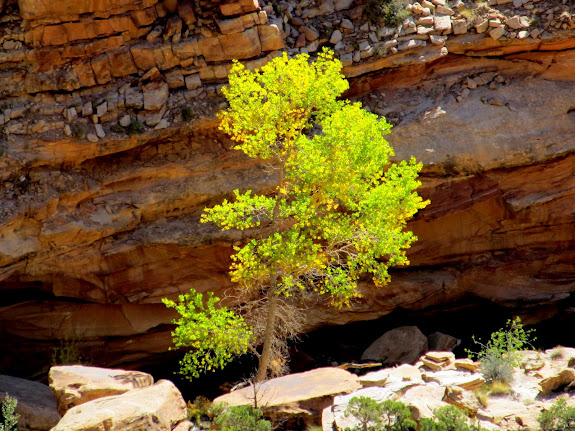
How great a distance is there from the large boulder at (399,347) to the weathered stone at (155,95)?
25.3 feet

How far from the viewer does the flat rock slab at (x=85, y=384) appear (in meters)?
11.7

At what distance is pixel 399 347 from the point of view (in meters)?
16.2

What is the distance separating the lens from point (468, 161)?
51.2 ft

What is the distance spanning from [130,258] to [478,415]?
846 cm

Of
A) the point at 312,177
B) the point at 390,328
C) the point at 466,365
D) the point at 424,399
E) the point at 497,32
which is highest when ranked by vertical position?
the point at 497,32

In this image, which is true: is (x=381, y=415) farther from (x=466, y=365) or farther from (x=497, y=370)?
(x=497, y=370)

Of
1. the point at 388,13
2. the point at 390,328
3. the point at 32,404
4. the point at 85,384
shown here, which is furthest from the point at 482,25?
the point at 32,404

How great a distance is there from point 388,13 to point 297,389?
29.9 feet

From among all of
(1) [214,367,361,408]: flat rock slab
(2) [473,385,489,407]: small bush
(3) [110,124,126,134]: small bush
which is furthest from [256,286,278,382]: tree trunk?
(3) [110,124,126,134]: small bush

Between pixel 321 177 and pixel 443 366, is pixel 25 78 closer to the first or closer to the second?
pixel 321 177

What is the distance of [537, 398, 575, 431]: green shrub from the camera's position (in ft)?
32.6

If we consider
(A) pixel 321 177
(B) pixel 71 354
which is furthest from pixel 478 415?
(B) pixel 71 354

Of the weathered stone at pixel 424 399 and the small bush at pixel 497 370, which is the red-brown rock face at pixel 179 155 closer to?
the small bush at pixel 497 370

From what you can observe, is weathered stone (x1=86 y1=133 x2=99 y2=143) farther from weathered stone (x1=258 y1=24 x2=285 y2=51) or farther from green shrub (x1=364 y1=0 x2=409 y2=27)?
green shrub (x1=364 y1=0 x2=409 y2=27)
